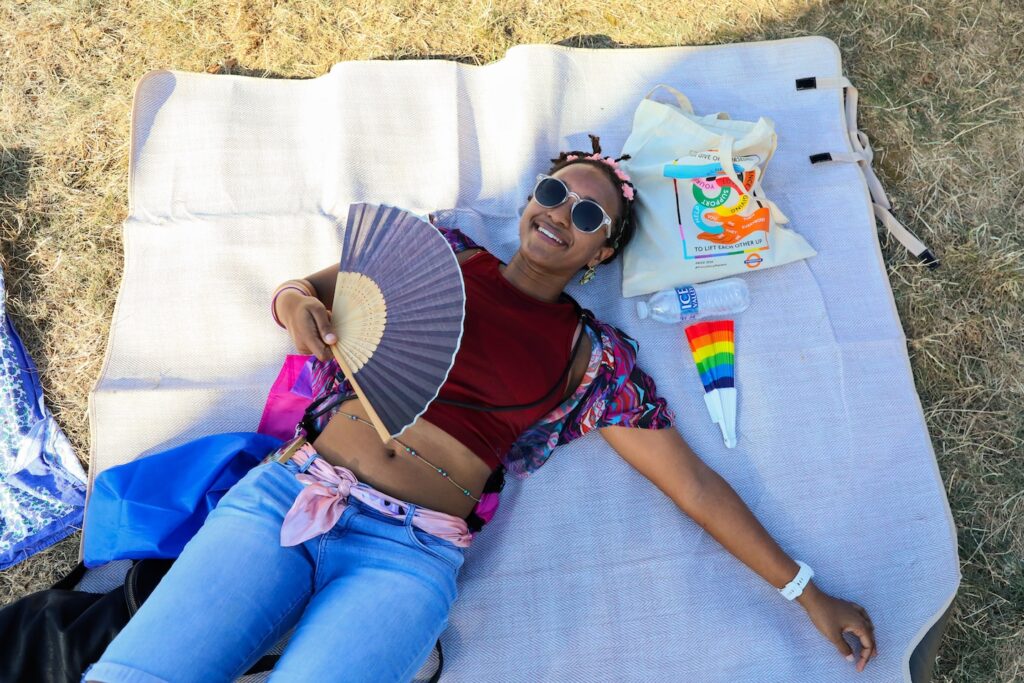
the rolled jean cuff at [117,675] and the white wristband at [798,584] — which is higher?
the rolled jean cuff at [117,675]

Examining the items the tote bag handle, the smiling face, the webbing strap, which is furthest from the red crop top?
the webbing strap

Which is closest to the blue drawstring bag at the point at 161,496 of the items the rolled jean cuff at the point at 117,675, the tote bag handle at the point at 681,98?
the rolled jean cuff at the point at 117,675

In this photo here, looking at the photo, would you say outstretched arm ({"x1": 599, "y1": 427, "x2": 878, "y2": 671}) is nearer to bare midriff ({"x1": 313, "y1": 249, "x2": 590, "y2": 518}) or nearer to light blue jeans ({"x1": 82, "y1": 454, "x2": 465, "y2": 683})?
bare midriff ({"x1": 313, "y1": 249, "x2": 590, "y2": 518})

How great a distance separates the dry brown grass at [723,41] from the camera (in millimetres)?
3064

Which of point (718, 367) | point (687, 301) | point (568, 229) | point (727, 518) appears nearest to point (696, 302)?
point (687, 301)

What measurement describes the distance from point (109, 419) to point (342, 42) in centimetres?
208

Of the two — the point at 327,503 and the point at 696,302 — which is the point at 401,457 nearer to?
the point at 327,503

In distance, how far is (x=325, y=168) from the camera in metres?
3.24

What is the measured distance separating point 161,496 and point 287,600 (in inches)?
26.8

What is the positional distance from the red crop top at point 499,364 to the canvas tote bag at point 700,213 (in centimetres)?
65

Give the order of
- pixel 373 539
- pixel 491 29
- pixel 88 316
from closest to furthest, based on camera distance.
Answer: pixel 373 539 < pixel 88 316 < pixel 491 29

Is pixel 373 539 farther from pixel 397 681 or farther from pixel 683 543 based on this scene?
pixel 683 543

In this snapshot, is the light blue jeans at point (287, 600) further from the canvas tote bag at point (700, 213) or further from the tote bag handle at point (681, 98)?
the tote bag handle at point (681, 98)

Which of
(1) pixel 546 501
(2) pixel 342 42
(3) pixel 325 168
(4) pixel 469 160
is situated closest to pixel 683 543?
(1) pixel 546 501
